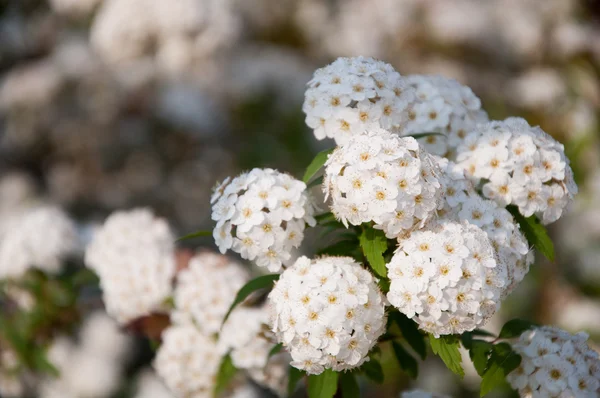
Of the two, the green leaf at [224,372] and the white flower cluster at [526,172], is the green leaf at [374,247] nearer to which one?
the white flower cluster at [526,172]

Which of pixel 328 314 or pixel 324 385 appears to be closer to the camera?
pixel 328 314

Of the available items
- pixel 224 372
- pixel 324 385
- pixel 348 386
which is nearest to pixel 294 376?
pixel 348 386

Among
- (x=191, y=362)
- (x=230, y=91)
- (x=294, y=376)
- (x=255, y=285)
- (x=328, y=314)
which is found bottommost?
(x=230, y=91)

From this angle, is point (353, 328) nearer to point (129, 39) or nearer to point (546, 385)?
point (546, 385)

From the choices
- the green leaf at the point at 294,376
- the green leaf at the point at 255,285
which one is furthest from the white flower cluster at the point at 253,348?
the green leaf at the point at 255,285

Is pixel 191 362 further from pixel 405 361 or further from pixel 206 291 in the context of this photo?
pixel 405 361

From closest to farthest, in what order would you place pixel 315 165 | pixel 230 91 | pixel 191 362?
pixel 315 165 < pixel 191 362 < pixel 230 91

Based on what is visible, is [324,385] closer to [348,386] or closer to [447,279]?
[348,386]

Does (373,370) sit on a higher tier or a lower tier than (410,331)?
lower

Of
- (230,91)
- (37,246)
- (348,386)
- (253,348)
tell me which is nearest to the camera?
(348,386)
